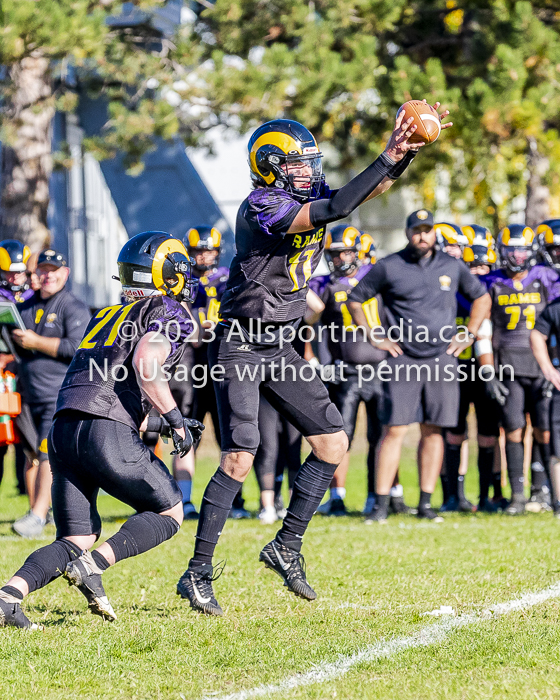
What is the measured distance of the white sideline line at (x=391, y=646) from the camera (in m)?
3.59

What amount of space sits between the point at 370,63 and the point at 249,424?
30.9 ft

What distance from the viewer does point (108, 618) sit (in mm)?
4699

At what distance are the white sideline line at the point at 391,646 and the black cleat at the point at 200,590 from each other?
1.03m

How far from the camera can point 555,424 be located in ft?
26.9

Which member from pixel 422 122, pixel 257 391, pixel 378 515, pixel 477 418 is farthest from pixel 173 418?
pixel 477 418

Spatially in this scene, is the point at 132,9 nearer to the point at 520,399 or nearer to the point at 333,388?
the point at 333,388

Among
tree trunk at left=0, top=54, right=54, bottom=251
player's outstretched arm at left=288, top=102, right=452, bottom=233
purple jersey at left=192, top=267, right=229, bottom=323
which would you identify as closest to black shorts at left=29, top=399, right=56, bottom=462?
purple jersey at left=192, top=267, right=229, bottom=323

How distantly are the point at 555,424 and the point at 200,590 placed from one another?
4.24 m

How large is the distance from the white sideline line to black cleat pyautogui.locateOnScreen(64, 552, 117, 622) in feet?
3.52

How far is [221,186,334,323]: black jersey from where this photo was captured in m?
4.89

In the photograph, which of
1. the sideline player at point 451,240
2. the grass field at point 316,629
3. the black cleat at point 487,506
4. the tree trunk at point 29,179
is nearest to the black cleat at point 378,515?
the grass field at point 316,629

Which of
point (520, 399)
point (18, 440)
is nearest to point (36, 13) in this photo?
point (18, 440)

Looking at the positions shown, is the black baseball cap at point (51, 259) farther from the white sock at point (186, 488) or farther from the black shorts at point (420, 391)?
the black shorts at point (420, 391)

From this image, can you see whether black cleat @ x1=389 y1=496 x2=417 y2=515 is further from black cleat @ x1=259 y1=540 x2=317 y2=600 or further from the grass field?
black cleat @ x1=259 y1=540 x2=317 y2=600
